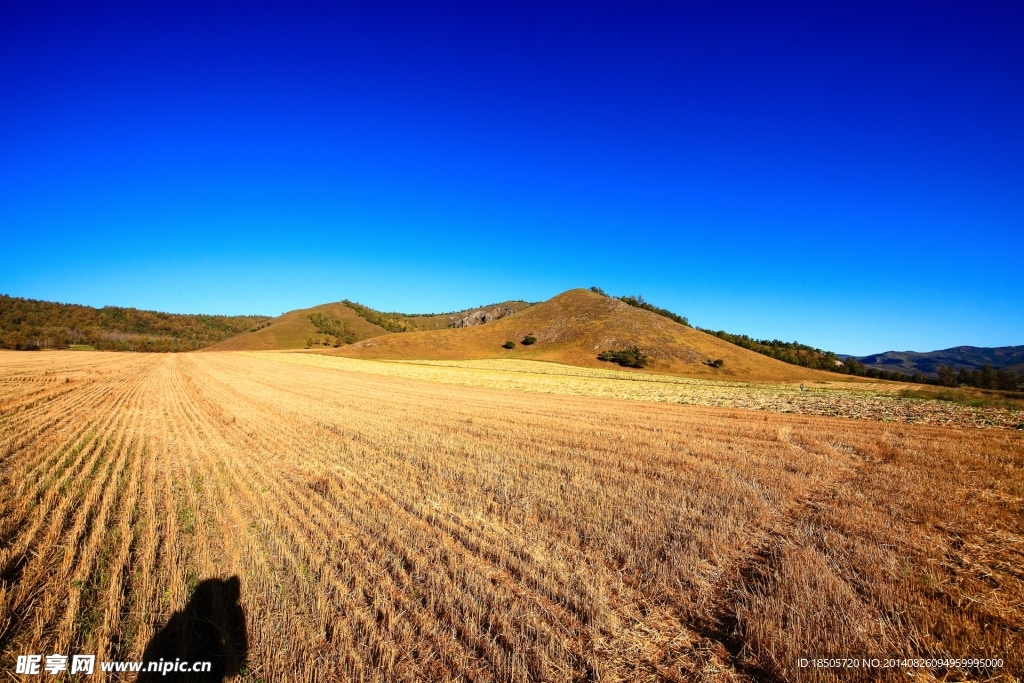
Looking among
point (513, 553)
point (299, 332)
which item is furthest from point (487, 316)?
point (513, 553)

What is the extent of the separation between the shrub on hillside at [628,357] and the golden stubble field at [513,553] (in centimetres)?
5227

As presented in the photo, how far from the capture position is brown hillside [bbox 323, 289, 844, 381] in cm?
6316

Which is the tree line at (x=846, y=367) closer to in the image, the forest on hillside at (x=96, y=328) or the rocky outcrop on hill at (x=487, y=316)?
the rocky outcrop on hill at (x=487, y=316)

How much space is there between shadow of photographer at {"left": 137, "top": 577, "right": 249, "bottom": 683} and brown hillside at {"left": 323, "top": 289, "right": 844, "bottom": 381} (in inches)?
2460

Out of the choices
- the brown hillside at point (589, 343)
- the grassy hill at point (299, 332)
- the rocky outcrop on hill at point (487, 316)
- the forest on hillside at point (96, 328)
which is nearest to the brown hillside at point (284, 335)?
the grassy hill at point (299, 332)

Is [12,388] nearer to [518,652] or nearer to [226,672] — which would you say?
[226,672]

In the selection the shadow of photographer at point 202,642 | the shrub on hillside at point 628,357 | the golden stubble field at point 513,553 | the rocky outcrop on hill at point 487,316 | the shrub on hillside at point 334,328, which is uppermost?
the rocky outcrop on hill at point 487,316

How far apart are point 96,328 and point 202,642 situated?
18764 centimetres

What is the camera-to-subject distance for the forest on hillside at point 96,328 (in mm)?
100000

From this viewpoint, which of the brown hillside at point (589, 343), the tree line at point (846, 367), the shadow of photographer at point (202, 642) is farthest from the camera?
the brown hillside at point (589, 343)

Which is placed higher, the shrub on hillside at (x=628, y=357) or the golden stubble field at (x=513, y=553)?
the shrub on hillside at (x=628, y=357)

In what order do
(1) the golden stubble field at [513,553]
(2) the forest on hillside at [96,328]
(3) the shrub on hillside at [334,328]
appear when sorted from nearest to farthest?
(1) the golden stubble field at [513,553]
(2) the forest on hillside at [96,328]
(3) the shrub on hillside at [334,328]

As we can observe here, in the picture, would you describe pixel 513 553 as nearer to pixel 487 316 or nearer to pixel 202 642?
pixel 202 642

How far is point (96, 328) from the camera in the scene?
441 ft
